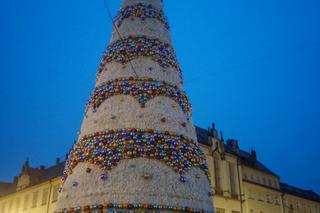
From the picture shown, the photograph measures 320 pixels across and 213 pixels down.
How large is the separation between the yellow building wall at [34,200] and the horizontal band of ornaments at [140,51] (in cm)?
2294

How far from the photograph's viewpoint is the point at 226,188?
29406mm

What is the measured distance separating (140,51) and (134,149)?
2.74 meters

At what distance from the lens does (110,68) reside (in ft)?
28.1

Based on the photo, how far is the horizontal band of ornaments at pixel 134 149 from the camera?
7004mm

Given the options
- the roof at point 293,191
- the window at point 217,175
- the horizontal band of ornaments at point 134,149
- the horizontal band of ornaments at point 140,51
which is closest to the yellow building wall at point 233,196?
the window at point 217,175

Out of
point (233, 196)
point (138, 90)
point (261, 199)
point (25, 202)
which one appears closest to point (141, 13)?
point (138, 90)

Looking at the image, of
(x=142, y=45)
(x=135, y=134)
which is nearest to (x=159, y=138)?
(x=135, y=134)

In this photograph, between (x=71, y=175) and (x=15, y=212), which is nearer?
(x=71, y=175)

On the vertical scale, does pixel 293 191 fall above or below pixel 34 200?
above

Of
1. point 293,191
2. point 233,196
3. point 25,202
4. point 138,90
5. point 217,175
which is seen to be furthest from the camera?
point 293,191

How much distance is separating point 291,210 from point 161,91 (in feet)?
115

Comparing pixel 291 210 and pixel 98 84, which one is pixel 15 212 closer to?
pixel 291 210

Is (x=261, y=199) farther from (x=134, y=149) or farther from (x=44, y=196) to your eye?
(x=134, y=149)

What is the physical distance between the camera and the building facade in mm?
29359
